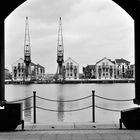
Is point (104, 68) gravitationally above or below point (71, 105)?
above

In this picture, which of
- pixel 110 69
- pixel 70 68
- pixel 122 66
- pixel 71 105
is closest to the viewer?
pixel 71 105

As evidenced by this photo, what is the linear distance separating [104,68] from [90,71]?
969 cm

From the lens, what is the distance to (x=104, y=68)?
167250mm

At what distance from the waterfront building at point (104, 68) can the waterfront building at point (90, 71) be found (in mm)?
3832

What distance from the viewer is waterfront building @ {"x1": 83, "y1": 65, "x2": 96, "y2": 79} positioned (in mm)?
173625

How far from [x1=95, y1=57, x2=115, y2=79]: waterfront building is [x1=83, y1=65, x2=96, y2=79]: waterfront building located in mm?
3832

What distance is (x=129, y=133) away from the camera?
23.5 ft

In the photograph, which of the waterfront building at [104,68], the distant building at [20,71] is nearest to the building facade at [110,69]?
the waterfront building at [104,68]

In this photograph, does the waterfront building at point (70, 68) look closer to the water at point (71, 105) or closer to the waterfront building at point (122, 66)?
the waterfront building at point (122, 66)

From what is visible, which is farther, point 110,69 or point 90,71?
point 90,71

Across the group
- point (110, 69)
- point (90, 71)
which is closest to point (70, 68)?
point (90, 71)

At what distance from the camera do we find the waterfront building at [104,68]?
167350 mm

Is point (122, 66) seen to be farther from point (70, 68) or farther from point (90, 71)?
point (70, 68)

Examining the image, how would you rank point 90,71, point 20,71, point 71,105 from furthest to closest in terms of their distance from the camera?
1. point 20,71
2. point 90,71
3. point 71,105
